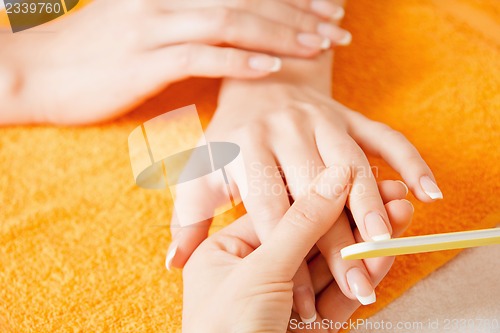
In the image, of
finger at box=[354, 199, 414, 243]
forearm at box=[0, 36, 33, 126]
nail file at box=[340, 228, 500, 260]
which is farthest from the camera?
forearm at box=[0, 36, 33, 126]

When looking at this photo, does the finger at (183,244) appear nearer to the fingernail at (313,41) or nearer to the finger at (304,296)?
the finger at (304,296)

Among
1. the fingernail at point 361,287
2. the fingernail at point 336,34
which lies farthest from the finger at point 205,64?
the fingernail at point 361,287

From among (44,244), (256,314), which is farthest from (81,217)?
(256,314)

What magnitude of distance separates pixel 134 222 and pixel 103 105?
0.19 m

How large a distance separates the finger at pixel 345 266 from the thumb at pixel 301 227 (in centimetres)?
3

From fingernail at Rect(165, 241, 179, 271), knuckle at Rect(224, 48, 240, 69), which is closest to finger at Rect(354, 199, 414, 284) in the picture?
fingernail at Rect(165, 241, 179, 271)

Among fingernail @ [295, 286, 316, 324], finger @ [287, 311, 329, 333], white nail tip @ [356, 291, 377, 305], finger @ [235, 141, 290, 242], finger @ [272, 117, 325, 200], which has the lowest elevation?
finger @ [287, 311, 329, 333]

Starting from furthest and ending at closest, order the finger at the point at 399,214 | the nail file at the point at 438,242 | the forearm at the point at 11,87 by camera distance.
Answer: the forearm at the point at 11,87, the finger at the point at 399,214, the nail file at the point at 438,242

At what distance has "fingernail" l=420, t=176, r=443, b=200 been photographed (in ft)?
2.03

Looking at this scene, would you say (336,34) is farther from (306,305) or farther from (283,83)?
(306,305)

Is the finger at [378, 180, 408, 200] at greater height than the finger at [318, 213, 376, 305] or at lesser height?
greater

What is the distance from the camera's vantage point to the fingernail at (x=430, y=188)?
62 centimetres

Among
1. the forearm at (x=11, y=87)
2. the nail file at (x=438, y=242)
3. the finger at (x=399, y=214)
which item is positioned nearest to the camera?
the nail file at (x=438, y=242)

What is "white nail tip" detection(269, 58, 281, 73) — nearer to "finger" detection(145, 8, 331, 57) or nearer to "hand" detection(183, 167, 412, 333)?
"finger" detection(145, 8, 331, 57)
